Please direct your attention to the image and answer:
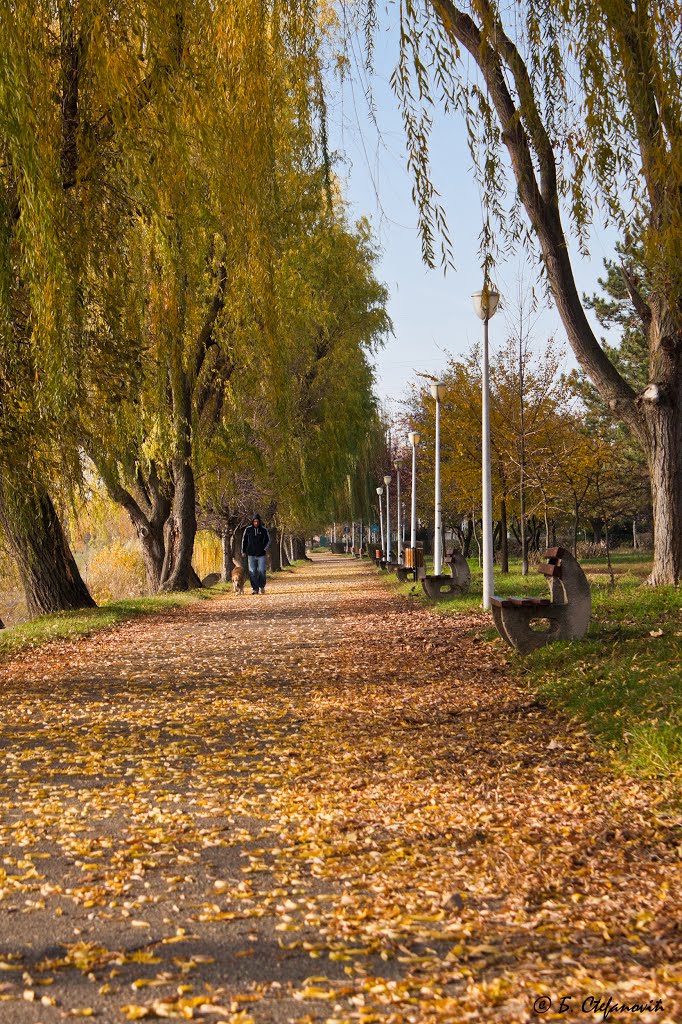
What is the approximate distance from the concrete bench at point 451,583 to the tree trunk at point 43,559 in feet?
20.0

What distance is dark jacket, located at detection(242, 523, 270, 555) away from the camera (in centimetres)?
2661

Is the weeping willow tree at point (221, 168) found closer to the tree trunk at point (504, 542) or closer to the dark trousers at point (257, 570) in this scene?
the dark trousers at point (257, 570)

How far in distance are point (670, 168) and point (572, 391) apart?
29.9 metres

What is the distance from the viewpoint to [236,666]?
11.7 meters

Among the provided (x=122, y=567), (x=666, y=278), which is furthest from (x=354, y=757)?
(x=122, y=567)

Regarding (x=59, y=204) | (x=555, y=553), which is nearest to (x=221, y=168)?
(x=59, y=204)

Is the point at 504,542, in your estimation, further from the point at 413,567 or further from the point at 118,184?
the point at 118,184

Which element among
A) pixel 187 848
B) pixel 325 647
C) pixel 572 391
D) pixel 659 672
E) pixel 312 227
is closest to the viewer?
pixel 187 848

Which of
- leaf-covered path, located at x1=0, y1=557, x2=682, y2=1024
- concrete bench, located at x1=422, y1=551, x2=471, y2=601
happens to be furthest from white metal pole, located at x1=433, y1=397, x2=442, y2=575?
leaf-covered path, located at x1=0, y1=557, x2=682, y2=1024

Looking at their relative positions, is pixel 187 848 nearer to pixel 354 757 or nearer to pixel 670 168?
pixel 354 757

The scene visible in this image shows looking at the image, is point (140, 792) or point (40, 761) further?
point (40, 761)

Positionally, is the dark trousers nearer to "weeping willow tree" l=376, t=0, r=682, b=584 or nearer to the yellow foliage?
the yellow foliage

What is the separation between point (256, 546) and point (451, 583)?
791 centimetres

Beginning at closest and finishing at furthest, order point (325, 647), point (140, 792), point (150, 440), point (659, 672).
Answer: point (140, 792)
point (659, 672)
point (325, 647)
point (150, 440)
